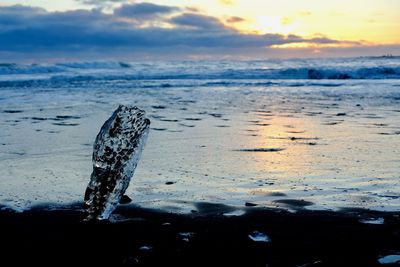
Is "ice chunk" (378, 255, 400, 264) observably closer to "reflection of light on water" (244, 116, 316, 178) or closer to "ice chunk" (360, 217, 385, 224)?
"ice chunk" (360, 217, 385, 224)

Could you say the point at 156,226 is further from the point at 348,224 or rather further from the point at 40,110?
the point at 40,110

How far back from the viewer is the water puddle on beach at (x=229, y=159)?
4277 mm

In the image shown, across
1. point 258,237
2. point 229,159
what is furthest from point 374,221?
point 229,159

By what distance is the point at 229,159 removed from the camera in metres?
5.94

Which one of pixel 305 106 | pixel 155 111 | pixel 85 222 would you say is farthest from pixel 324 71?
pixel 85 222

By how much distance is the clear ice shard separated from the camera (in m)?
3.55

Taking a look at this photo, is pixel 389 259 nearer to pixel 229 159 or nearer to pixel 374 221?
pixel 374 221

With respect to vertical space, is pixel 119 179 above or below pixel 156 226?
above

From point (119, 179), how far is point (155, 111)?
8068 millimetres

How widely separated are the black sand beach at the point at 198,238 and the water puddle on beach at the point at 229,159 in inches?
9.6

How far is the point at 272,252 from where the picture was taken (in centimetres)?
301

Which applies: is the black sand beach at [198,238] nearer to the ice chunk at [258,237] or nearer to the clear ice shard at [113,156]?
the ice chunk at [258,237]

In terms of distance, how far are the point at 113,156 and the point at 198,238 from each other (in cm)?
86

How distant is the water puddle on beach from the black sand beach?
24 centimetres
